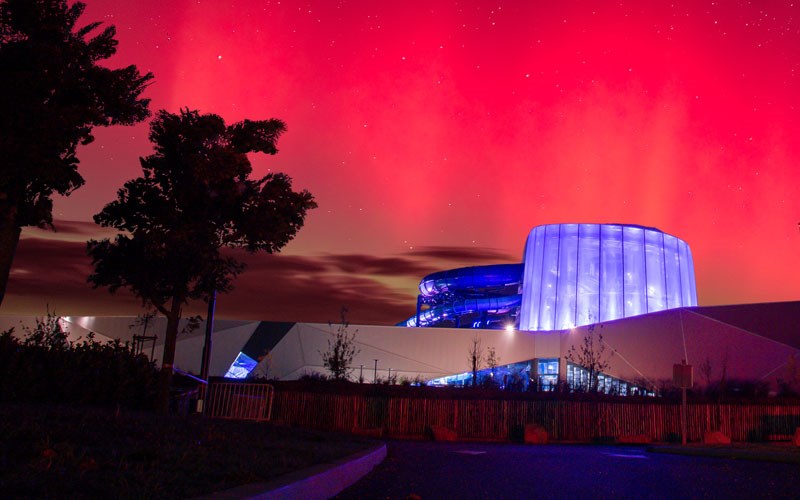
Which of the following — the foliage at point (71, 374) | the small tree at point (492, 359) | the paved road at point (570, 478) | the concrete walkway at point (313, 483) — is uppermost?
the small tree at point (492, 359)

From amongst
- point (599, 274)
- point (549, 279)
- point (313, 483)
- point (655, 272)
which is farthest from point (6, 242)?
point (655, 272)

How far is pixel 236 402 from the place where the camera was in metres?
23.6

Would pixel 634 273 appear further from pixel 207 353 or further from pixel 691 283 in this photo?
pixel 207 353

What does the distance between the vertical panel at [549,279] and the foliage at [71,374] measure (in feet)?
160

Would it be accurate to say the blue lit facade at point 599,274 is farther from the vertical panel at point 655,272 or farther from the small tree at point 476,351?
the small tree at point 476,351

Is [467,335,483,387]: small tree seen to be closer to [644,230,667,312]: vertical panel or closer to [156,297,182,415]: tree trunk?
[644,230,667,312]: vertical panel

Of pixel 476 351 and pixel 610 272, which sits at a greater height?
pixel 610 272

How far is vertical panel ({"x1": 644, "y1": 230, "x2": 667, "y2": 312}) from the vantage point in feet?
199

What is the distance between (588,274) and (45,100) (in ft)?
170

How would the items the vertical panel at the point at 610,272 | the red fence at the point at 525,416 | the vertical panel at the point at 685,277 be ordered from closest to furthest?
the red fence at the point at 525,416 → the vertical panel at the point at 610,272 → the vertical panel at the point at 685,277

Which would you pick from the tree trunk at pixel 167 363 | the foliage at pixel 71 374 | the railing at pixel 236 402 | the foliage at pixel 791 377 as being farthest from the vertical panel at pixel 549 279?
the foliage at pixel 71 374

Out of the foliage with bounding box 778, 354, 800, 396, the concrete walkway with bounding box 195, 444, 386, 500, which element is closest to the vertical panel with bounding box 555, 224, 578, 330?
the foliage with bounding box 778, 354, 800, 396

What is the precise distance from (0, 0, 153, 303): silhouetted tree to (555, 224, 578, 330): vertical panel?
49.9m

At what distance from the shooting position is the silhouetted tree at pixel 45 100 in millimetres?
13562
